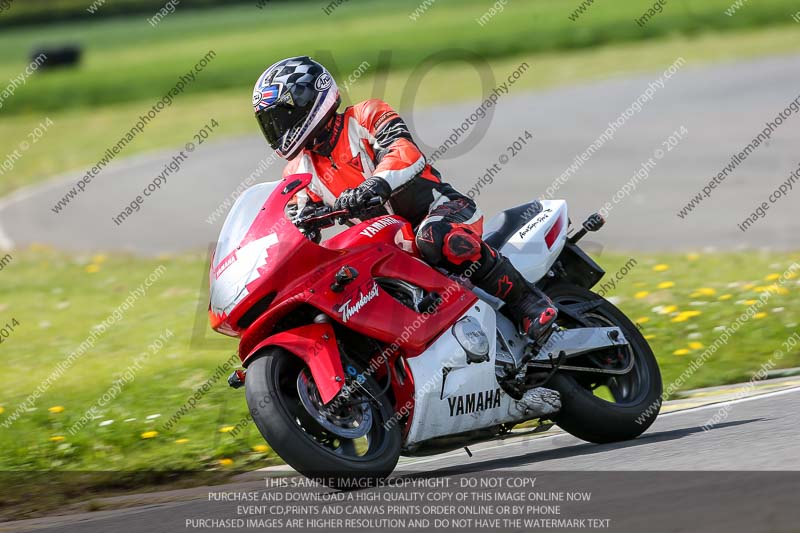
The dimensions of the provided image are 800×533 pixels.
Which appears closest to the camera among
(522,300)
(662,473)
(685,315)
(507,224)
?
(662,473)

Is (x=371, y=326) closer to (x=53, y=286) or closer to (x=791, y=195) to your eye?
(x=53, y=286)

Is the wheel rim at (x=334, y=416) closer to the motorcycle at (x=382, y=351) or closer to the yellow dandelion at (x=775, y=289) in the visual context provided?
the motorcycle at (x=382, y=351)

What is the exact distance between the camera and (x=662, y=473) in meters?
5.62

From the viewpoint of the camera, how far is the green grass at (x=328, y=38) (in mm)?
34438

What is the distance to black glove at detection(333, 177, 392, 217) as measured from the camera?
6023mm

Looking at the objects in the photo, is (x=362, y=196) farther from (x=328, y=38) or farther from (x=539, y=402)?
(x=328, y=38)

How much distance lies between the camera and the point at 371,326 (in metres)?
6.05

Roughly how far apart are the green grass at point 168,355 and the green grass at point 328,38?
15981 millimetres

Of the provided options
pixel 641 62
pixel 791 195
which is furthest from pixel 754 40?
pixel 791 195

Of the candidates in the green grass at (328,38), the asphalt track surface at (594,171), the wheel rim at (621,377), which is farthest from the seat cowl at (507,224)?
the green grass at (328,38)

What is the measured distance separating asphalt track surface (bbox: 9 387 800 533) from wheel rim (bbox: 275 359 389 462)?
506 mm

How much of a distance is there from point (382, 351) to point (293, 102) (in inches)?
54.7

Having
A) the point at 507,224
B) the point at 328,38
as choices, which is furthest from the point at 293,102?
the point at 328,38

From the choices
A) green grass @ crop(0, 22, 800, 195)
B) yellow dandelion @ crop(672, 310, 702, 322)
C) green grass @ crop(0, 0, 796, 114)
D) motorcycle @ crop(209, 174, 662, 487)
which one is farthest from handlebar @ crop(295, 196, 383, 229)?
green grass @ crop(0, 0, 796, 114)
